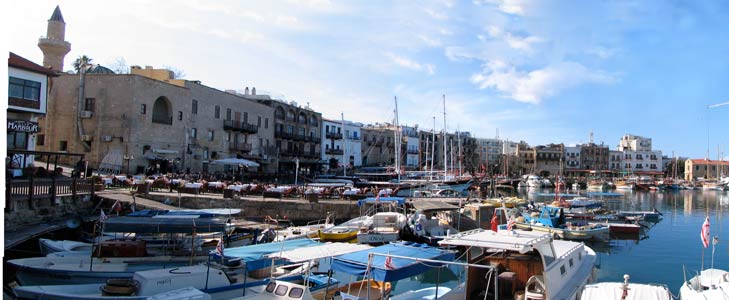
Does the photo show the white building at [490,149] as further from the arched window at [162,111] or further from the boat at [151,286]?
the boat at [151,286]

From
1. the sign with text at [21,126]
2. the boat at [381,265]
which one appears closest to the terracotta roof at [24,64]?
the sign with text at [21,126]

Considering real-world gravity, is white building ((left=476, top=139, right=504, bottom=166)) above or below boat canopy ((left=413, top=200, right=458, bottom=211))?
above

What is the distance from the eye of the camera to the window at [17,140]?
33125mm

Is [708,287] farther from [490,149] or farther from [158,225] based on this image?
[490,149]

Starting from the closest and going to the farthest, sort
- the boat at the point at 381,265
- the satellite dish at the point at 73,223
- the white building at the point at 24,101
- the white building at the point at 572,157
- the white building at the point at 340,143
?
1. the boat at the point at 381,265
2. the satellite dish at the point at 73,223
3. the white building at the point at 24,101
4. the white building at the point at 340,143
5. the white building at the point at 572,157

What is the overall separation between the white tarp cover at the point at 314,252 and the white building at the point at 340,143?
218 ft

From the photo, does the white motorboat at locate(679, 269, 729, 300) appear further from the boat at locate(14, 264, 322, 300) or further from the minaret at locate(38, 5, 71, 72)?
the minaret at locate(38, 5, 71, 72)

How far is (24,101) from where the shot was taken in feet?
107

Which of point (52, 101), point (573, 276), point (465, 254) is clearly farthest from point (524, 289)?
point (52, 101)

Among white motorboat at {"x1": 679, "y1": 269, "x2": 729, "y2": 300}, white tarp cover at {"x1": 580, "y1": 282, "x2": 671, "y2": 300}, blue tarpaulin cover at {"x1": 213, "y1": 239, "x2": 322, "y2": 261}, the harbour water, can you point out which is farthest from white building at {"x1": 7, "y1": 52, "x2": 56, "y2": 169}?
white motorboat at {"x1": 679, "y1": 269, "x2": 729, "y2": 300}

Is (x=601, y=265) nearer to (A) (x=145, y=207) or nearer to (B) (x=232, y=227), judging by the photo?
(B) (x=232, y=227)

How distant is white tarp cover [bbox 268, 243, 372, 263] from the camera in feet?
46.1

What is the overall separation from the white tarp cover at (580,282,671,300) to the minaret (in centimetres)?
5525

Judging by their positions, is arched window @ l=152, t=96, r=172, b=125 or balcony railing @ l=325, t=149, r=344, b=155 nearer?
arched window @ l=152, t=96, r=172, b=125
